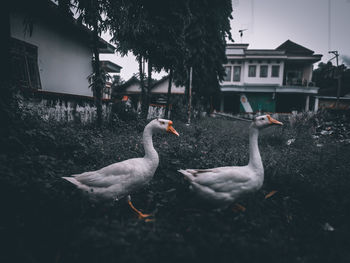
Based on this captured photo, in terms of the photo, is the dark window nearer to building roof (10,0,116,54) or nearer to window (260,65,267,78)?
building roof (10,0,116,54)

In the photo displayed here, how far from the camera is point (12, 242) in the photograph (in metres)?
1.64

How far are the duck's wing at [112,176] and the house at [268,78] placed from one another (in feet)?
78.3

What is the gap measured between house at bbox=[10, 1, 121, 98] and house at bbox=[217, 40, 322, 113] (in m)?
18.5

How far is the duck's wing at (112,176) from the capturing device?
239 centimetres

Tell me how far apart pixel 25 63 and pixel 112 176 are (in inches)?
254

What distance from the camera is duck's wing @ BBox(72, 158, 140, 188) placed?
2387 mm

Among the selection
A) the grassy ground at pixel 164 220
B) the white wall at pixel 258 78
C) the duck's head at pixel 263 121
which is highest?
the white wall at pixel 258 78

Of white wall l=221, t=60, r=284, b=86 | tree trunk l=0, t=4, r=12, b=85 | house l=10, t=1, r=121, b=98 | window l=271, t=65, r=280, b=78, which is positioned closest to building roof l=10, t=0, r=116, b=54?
house l=10, t=1, r=121, b=98

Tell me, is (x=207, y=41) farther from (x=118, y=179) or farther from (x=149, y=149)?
(x=118, y=179)

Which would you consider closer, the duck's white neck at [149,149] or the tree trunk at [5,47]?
the duck's white neck at [149,149]

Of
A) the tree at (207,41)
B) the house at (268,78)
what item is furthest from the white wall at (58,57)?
the house at (268,78)

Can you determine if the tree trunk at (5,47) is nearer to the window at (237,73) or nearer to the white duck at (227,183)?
the white duck at (227,183)

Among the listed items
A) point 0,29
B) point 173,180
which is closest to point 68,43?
point 0,29

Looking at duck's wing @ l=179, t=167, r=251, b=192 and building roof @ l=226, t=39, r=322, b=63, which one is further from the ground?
building roof @ l=226, t=39, r=322, b=63
